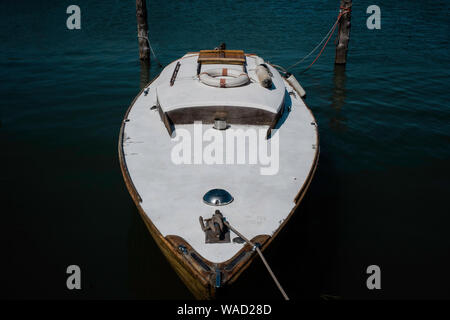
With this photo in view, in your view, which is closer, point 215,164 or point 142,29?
point 215,164

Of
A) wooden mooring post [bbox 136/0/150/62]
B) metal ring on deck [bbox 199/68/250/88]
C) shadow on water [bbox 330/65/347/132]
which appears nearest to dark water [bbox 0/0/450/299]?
shadow on water [bbox 330/65/347/132]

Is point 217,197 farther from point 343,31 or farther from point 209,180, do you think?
point 343,31

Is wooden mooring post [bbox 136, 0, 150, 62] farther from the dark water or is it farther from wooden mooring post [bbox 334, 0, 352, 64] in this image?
wooden mooring post [bbox 334, 0, 352, 64]

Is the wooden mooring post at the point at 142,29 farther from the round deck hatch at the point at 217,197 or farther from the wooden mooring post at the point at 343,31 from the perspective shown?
the round deck hatch at the point at 217,197

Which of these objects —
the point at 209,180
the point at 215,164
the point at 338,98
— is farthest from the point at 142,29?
the point at 209,180

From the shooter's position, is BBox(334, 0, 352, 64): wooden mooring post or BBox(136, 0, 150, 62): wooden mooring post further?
BBox(136, 0, 150, 62): wooden mooring post
